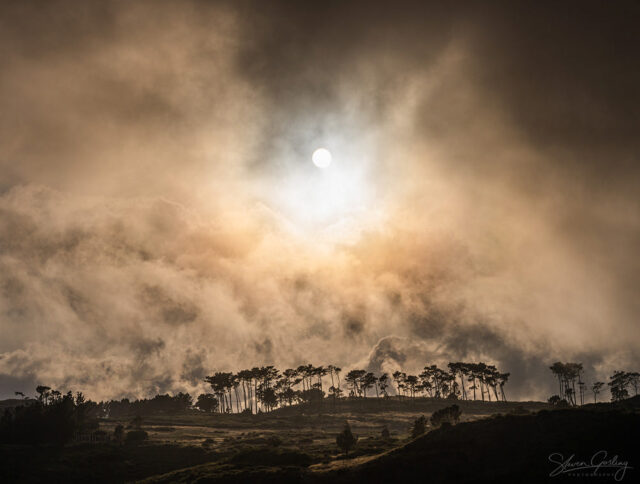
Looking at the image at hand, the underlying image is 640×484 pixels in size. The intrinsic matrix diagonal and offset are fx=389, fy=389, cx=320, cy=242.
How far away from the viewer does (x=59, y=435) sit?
3625 inches

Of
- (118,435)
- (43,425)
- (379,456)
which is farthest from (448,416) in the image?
(43,425)

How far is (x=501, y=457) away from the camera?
2078 inches

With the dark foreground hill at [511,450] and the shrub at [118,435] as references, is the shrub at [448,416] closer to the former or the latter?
the dark foreground hill at [511,450]

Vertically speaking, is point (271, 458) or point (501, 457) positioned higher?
point (501, 457)

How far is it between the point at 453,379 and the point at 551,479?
159 m

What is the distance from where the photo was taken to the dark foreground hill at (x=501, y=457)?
46.8 metres

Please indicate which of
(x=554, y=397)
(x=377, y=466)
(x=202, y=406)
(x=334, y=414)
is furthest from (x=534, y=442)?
(x=202, y=406)

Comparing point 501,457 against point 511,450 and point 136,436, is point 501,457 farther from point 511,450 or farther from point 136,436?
point 136,436

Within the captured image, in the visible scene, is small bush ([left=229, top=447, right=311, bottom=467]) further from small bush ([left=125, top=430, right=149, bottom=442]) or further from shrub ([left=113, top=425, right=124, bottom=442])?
shrub ([left=113, top=425, right=124, bottom=442])

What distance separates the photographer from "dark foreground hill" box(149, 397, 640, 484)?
4675cm

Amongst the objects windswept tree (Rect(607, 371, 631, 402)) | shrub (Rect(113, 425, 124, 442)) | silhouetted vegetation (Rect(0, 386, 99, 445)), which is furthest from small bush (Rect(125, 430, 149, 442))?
windswept tree (Rect(607, 371, 631, 402))

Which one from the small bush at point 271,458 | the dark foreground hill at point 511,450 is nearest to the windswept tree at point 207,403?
the small bush at point 271,458

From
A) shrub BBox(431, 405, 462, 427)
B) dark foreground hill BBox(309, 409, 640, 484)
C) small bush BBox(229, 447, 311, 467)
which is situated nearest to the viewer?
dark foreground hill BBox(309, 409, 640, 484)

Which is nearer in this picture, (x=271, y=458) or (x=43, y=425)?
(x=271, y=458)
